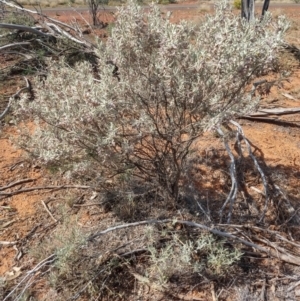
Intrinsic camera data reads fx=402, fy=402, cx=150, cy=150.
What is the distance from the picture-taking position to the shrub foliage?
261 centimetres

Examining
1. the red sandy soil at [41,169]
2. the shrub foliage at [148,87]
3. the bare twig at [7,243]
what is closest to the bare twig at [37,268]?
the red sandy soil at [41,169]

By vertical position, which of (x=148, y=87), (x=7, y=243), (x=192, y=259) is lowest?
(x=7, y=243)

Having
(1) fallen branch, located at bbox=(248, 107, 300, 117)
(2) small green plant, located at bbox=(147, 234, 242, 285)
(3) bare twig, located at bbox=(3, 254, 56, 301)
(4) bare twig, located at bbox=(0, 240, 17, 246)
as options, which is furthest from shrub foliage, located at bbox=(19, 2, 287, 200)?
(1) fallen branch, located at bbox=(248, 107, 300, 117)

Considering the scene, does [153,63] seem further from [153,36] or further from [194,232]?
[194,232]

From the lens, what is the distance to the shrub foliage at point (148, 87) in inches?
103

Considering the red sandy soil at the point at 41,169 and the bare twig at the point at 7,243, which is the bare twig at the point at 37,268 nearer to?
the red sandy soil at the point at 41,169

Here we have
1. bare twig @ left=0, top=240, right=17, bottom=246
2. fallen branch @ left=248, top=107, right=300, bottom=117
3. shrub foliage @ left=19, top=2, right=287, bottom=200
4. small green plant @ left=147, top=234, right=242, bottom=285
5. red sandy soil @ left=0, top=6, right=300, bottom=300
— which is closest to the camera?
shrub foliage @ left=19, top=2, right=287, bottom=200

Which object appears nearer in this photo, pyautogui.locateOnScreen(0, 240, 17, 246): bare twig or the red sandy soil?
pyautogui.locateOnScreen(0, 240, 17, 246): bare twig

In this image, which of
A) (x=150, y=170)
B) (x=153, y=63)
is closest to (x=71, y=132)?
(x=153, y=63)

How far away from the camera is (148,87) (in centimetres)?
293

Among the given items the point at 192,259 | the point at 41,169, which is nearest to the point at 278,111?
the point at 192,259

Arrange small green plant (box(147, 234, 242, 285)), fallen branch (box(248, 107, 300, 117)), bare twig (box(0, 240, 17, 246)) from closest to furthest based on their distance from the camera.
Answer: small green plant (box(147, 234, 242, 285)) < bare twig (box(0, 240, 17, 246)) < fallen branch (box(248, 107, 300, 117))

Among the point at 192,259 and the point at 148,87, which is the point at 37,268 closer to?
the point at 192,259

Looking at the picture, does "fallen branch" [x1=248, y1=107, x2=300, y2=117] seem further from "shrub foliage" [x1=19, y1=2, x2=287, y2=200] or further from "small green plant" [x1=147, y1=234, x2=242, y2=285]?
"small green plant" [x1=147, y1=234, x2=242, y2=285]
